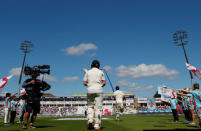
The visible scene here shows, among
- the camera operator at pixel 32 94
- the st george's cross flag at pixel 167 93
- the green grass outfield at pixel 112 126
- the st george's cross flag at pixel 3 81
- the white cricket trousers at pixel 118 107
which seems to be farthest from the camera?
the st george's cross flag at pixel 167 93

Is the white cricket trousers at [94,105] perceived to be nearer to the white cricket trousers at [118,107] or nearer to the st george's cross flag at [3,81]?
the st george's cross flag at [3,81]

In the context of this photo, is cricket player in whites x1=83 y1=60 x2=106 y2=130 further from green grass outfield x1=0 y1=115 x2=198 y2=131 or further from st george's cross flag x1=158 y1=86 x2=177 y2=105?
st george's cross flag x1=158 y1=86 x2=177 y2=105

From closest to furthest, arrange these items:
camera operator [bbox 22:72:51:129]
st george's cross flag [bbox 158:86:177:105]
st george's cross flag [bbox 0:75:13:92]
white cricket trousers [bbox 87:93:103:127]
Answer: white cricket trousers [bbox 87:93:103:127]
camera operator [bbox 22:72:51:129]
st george's cross flag [bbox 0:75:13:92]
st george's cross flag [bbox 158:86:177:105]

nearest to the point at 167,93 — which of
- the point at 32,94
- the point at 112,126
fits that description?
the point at 112,126

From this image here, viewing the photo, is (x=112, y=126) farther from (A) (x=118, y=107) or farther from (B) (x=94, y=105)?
(A) (x=118, y=107)

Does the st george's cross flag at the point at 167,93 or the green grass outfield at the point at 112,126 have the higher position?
the st george's cross flag at the point at 167,93

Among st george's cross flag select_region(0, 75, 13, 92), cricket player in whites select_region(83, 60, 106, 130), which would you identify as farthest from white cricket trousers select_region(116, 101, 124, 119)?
st george's cross flag select_region(0, 75, 13, 92)

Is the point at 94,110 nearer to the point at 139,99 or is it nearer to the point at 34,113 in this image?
the point at 34,113

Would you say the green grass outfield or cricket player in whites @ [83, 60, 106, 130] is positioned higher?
cricket player in whites @ [83, 60, 106, 130]

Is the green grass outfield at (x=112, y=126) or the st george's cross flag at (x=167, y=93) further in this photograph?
the st george's cross flag at (x=167, y=93)

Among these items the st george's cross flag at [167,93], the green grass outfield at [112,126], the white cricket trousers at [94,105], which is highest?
the st george's cross flag at [167,93]

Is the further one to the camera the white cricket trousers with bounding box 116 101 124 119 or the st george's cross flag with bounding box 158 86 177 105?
the st george's cross flag with bounding box 158 86 177 105

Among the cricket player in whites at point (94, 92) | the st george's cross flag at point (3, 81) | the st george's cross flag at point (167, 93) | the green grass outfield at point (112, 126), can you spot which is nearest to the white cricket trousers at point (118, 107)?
the green grass outfield at point (112, 126)

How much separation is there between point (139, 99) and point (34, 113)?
390ft
